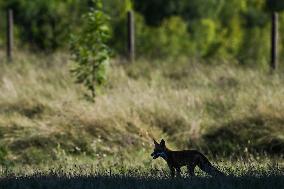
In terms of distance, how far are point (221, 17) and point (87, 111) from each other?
50.6ft

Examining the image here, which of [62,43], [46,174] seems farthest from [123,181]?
[62,43]

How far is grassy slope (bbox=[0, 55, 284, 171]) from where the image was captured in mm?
9938

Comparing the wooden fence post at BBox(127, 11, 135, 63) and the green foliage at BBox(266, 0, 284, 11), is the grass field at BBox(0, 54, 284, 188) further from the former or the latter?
the green foliage at BBox(266, 0, 284, 11)

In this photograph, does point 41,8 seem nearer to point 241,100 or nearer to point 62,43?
point 62,43

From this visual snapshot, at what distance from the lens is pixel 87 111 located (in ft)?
35.1

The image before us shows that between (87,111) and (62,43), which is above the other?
(62,43)

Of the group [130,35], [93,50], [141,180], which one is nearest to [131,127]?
[93,50]

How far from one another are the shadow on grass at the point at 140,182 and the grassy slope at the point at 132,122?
1717 millimetres

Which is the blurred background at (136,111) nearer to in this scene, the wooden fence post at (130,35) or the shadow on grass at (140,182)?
the wooden fence post at (130,35)

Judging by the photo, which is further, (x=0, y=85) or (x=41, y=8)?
(x=41, y=8)

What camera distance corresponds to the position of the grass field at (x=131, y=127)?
27.8ft

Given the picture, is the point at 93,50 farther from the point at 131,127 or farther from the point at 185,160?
the point at 185,160

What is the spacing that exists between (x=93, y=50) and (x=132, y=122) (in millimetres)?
1821

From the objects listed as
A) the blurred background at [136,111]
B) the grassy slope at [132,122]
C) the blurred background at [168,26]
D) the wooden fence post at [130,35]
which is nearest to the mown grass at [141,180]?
the blurred background at [136,111]
